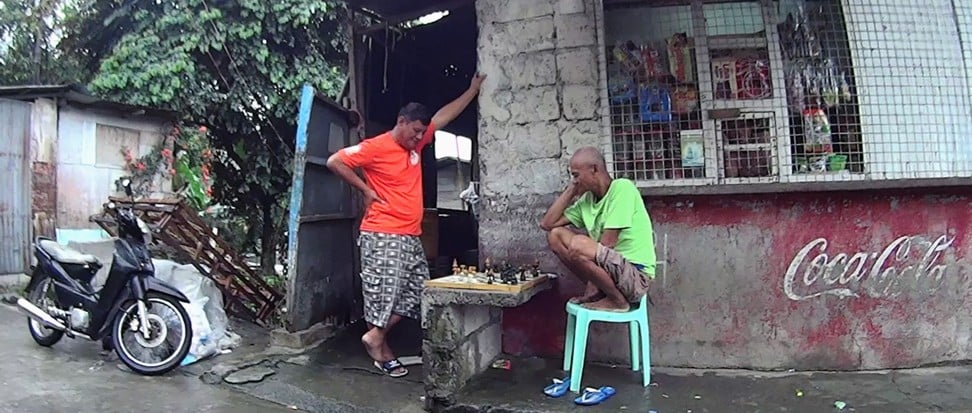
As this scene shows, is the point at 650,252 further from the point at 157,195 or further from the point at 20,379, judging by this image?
the point at 157,195

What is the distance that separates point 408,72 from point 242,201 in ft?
15.3

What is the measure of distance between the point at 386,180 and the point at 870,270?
317cm

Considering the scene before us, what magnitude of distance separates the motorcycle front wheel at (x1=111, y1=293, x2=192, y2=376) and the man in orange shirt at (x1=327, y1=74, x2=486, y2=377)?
131cm

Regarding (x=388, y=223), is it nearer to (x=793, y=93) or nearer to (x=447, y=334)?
(x=447, y=334)

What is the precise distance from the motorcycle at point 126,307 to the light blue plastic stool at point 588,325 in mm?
2689

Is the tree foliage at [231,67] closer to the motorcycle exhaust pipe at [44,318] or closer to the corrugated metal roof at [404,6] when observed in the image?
the corrugated metal roof at [404,6]

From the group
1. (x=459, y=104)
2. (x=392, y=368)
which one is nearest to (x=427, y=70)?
(x=459, y=104)

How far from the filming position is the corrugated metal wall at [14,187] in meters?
7.73

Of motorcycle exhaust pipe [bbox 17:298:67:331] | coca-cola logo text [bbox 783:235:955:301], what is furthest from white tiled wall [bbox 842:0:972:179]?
motorcycle exhaust pipe [bbox 17:298:67:331]

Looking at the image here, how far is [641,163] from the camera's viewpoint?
443 cm

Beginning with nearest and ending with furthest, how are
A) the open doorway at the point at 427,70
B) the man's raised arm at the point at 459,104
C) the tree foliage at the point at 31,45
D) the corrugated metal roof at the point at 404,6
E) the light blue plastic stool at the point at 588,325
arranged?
1. the light blue plastic stool at the point at 588,325
2. the man's raised arm at the point at 459,104
3. the corrugated metal roof at the point at 404,6
4. the open doorway at the point at 427,70
5. the tree foliage at the point at 31,45

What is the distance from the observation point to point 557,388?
12.9 ft

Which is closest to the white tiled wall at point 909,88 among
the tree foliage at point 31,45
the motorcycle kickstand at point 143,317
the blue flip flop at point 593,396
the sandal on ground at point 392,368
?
the blue flip flop at point 593,396

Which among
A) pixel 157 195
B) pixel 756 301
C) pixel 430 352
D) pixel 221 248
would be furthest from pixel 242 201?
pixel 756 301
